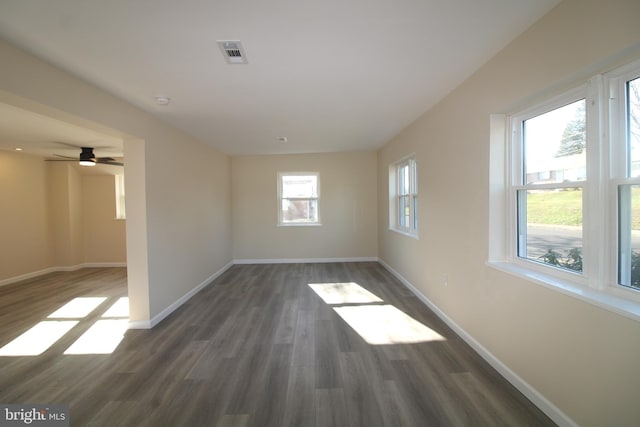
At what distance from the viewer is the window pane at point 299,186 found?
247 inches

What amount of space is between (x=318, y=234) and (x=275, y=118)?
3.32m

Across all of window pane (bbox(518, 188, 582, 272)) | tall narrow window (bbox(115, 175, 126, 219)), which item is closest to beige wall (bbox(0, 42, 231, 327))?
tall narrow window (bbox(115, 175, 126, 219))


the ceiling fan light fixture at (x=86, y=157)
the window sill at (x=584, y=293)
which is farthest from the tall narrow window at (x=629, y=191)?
the ceiling fan light fixture at (x=86, y=157)

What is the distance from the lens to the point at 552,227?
5.96 feet

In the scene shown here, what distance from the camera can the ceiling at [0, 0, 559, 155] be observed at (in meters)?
1.53

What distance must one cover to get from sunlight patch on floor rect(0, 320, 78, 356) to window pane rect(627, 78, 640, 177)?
4619mm

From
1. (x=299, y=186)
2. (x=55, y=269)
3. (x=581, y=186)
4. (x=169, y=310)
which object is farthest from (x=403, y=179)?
(x=55, y=269)

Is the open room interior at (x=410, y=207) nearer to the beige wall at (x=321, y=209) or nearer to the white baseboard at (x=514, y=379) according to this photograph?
the white baseboard at (x=514, y=379)

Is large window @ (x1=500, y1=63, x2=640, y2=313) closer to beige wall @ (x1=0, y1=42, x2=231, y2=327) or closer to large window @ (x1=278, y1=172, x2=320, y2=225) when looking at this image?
beige wall @ (x1=0, y1=42, x2=231, y2=327)

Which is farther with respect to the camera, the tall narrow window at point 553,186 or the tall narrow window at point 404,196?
the tall narrow window at point 404,196

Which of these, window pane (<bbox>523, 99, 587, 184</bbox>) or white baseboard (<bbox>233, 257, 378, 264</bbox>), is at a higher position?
window pane (<bbox>523, 99, 587, 184</bbox>)

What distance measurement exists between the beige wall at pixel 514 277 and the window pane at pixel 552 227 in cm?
24

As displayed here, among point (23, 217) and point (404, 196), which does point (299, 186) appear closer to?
point (404, 196)

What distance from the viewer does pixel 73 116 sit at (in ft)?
7.32
